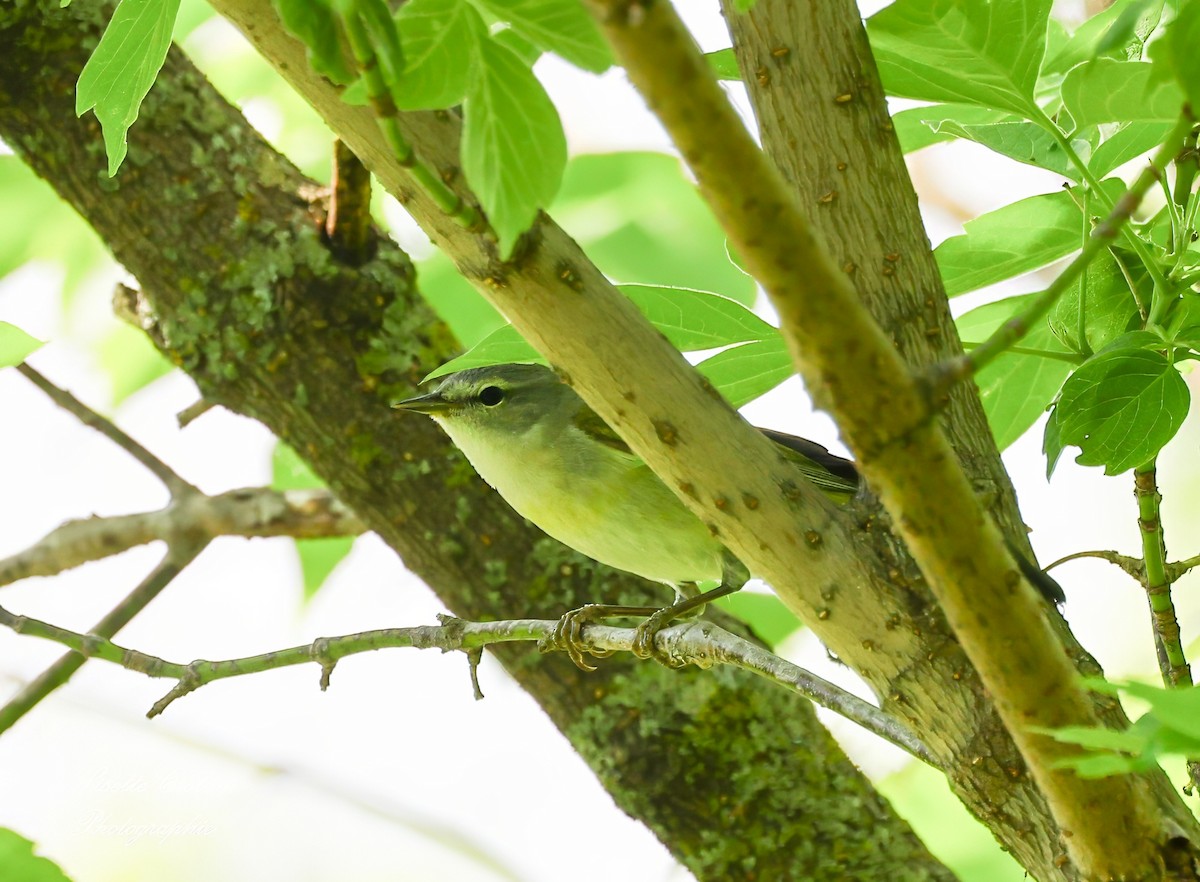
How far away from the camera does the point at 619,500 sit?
183 centimetres

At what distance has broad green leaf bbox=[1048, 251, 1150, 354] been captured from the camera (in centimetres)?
102

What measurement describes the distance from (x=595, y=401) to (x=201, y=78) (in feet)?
5.13

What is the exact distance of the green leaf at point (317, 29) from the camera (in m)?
0.60

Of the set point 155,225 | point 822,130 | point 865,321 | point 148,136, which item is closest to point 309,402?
point 155,225

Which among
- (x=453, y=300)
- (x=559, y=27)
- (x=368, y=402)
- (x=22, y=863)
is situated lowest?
(x=22, y=863)

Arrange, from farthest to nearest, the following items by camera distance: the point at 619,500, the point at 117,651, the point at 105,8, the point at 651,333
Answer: the point at 105,8 → the point at 619,500 → the point at 117,651 → the point at 651,333

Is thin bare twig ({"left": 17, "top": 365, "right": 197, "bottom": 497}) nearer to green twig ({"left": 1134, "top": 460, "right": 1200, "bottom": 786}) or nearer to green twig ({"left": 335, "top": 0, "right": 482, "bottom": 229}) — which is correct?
green twig ({"left": 335, "top": 0, "right": 482, "bottom": 229})

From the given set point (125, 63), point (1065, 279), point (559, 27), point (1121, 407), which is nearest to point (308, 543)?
point (125, 63)

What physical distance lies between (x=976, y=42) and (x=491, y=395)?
132cm

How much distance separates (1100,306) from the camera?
3.39 feet

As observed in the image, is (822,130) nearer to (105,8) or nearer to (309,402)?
(309,402)

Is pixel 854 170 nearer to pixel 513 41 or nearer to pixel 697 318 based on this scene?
pixel 697 318

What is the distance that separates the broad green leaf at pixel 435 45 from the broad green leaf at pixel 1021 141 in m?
0.56

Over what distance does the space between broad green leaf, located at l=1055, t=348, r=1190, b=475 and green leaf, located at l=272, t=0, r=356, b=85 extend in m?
0.60
